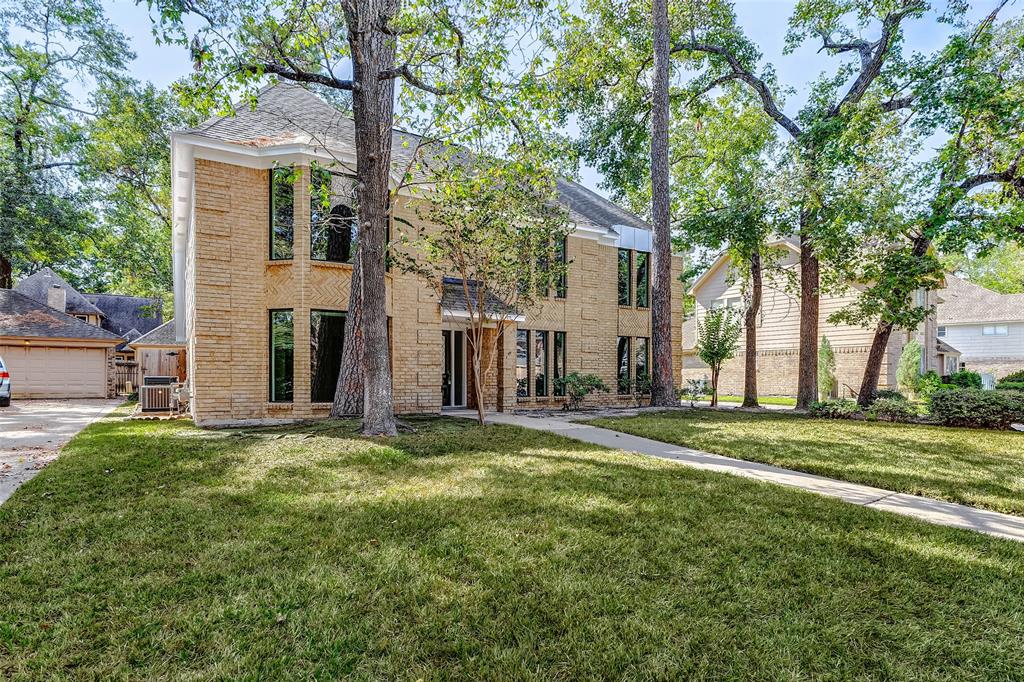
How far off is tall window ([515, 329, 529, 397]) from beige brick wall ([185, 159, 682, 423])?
A: 113 inches

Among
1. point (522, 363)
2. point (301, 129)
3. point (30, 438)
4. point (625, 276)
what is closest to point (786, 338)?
point (625, 276)

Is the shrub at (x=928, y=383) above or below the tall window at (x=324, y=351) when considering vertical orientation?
below

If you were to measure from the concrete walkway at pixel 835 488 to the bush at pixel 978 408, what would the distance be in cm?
721

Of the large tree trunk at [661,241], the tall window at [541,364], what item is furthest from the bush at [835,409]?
the tall window at [541,364]

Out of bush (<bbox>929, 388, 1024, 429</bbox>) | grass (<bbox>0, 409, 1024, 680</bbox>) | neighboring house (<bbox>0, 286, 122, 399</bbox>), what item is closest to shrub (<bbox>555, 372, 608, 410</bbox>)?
bush (<bbox>929, 388, 1024, 429</bbox>)

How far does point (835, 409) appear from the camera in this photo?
12.6 m

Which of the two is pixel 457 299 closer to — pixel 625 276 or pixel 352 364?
pixel 352 364

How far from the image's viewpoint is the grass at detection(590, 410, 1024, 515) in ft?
18.1

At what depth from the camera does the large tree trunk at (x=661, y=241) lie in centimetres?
1391

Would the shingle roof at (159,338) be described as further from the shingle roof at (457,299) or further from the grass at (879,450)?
the grass at (879,450)

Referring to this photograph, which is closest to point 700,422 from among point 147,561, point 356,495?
point 356,495

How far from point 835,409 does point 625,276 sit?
7075 millimetres

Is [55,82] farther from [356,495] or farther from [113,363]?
[356,495]

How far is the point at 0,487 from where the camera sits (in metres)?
5.29
